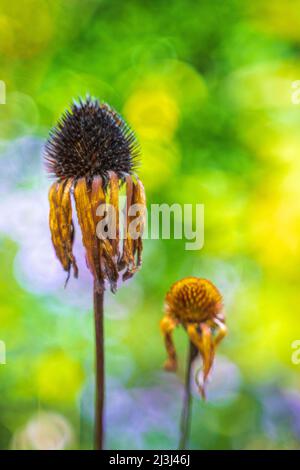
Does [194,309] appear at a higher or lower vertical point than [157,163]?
lower

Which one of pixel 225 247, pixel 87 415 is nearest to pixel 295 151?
pixel 225 247

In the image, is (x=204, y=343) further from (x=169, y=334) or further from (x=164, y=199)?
(x=164, y=199)

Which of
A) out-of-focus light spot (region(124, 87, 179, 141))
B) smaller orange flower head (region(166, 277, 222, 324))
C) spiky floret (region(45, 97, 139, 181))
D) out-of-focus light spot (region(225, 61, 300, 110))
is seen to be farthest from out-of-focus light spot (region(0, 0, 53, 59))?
smaller orange flower head (region(166, 277, 222, 324))

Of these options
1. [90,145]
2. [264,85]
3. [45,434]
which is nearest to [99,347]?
[90,145]

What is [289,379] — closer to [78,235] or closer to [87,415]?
[87,415]

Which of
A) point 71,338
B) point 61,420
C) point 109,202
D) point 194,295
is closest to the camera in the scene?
point 109,202

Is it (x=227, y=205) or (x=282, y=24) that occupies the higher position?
(x=282, y=24)

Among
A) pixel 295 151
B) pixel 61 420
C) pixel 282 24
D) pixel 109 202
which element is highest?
pixel 282 24

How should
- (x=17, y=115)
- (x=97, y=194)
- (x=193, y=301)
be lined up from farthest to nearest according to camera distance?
(x=17, y=115)
(x=193, y=301)
(x=97, y=194)
